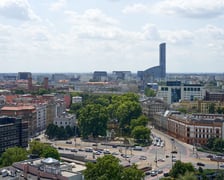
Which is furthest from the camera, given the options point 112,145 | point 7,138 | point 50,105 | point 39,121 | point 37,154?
point 50,105

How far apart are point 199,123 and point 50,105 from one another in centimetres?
2847

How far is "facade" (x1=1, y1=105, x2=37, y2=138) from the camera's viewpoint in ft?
201

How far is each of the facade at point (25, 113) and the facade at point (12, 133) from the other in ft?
45.9

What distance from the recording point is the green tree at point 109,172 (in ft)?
104

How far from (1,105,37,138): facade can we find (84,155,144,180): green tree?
3015 centimetres

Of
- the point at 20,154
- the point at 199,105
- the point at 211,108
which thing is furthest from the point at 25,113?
the point at 199,105

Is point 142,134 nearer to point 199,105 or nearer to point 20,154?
point 20,154

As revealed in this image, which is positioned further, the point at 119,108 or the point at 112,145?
the point at 119,108

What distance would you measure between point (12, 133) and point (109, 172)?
16.9 m

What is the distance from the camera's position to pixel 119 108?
70.9 metres

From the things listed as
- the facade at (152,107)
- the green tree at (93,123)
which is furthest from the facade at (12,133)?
the facade at (152,107)

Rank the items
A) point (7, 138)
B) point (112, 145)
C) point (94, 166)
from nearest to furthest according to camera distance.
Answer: point (94, 166) → point (7, 138) → point (112, 145)

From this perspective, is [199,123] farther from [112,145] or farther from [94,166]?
[94,166]

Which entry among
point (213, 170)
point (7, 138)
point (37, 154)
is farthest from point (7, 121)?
point (213, 170)
